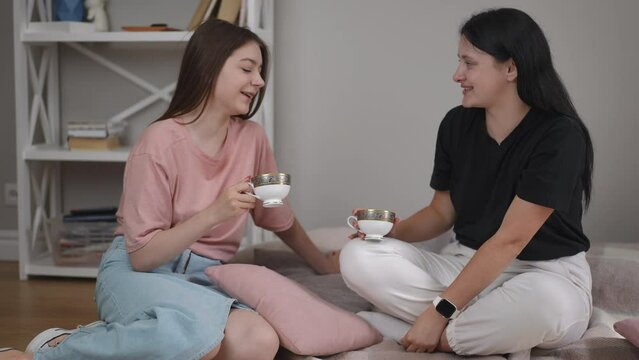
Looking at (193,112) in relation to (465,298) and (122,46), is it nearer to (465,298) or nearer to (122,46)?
(465,298)

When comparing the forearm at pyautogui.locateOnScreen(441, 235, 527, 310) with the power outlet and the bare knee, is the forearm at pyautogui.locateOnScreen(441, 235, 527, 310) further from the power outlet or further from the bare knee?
the power outlet

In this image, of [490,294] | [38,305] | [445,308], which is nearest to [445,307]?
[445,308]

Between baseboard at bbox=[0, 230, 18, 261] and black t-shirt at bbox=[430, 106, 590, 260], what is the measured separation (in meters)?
2.07

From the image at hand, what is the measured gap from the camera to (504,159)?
2.00 metres

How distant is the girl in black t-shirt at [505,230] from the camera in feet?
6.08

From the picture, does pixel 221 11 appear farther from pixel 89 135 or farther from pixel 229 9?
pixel 89 135

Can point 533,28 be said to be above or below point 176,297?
above

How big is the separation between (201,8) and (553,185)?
1.67 m

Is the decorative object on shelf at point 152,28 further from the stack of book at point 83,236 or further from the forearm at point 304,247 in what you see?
the forearm at point 304,247

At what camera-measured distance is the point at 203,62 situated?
213 cm

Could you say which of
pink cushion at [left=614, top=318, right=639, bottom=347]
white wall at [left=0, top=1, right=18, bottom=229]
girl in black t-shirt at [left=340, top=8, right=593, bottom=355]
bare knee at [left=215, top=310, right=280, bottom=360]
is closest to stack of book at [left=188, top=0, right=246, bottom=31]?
white wall at [left=0, top=1, right=18, bottom=229]

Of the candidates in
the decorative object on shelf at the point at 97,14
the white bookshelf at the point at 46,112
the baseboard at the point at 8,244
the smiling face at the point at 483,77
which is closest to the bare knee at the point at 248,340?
the smiling face at the point at 483,77

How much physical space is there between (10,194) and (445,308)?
7.67 feet

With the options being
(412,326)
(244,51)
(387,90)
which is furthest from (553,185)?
(387,90)
